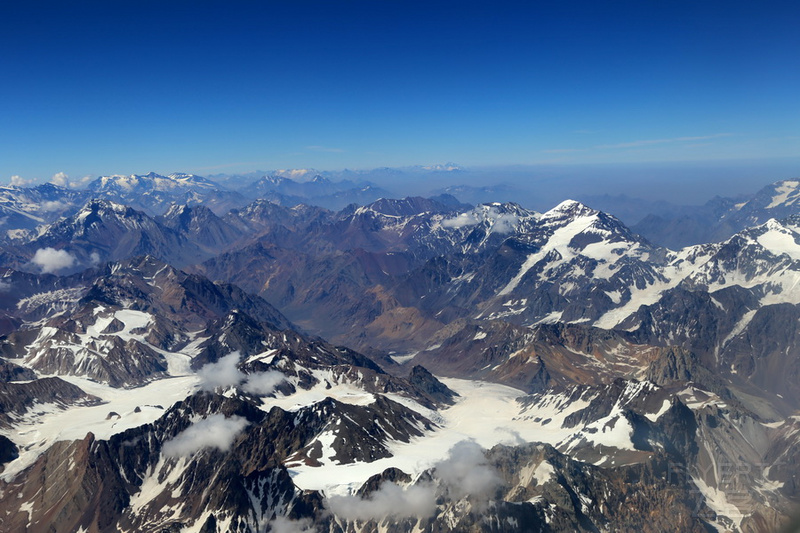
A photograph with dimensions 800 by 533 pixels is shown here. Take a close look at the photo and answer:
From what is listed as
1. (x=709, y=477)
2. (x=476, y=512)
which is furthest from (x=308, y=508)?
(x=709, y=477)

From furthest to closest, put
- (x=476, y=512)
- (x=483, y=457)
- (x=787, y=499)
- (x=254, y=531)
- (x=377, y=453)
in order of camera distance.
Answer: (x=377, y=453) < (x=483, y=457) < (x=787, y=499) < (x=254, y=531) < (x=476, y=512)

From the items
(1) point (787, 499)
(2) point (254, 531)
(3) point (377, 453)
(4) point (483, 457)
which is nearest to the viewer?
(2) point (254, 531)

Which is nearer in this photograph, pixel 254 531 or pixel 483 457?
pixel 254 531

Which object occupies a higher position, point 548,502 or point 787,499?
point 548,502

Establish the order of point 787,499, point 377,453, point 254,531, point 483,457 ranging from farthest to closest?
point 377,453 → point 483,457 → point 787,499 → point 254,531

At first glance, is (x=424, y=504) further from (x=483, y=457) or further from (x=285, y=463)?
(x=285, y=463)

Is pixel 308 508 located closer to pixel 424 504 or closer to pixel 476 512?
pixel 424 504

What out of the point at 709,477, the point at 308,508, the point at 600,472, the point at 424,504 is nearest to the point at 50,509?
the point at 308,508

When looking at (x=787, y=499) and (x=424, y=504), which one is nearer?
(x=424, y=504)

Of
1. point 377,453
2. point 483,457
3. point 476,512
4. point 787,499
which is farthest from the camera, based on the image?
point 377,453

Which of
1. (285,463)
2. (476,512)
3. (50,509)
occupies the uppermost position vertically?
(476,512)
